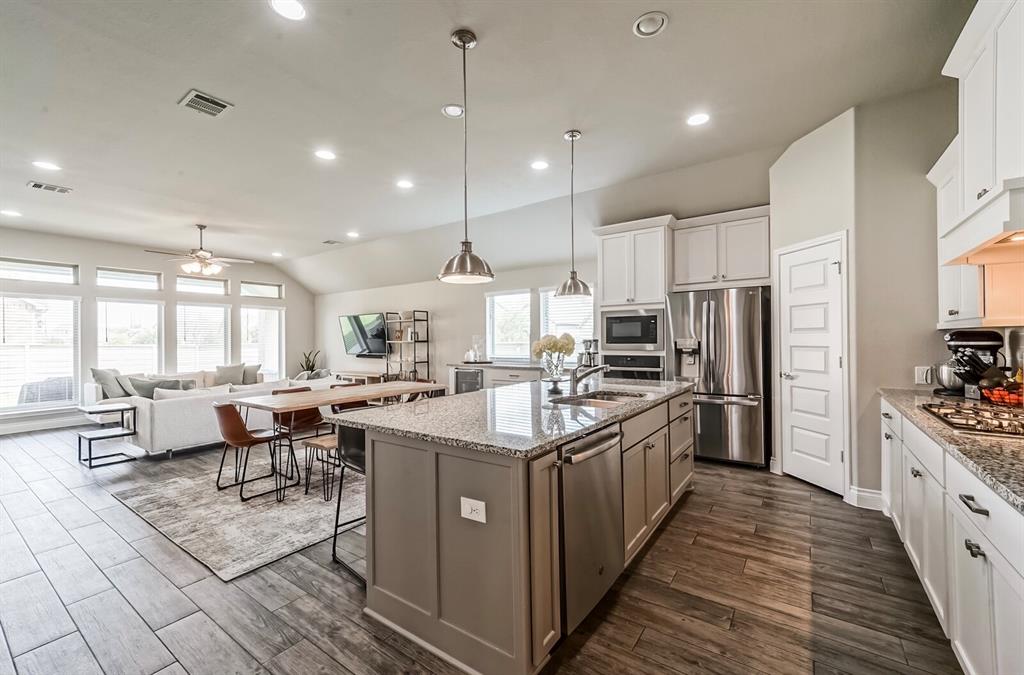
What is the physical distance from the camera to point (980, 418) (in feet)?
6.21

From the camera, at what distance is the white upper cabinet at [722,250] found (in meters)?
4.34

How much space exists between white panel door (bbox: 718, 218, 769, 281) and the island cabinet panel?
3639 mm

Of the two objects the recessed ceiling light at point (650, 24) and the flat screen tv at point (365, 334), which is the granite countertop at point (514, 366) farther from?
the recessed ceiling light at point (650, 24)

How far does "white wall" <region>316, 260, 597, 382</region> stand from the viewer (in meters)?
6.97

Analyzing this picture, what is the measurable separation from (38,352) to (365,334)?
4.93 meters

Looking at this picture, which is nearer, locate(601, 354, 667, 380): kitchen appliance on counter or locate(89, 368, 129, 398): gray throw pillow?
locate(601, 354, 667, 380): kitchen appliance on counter

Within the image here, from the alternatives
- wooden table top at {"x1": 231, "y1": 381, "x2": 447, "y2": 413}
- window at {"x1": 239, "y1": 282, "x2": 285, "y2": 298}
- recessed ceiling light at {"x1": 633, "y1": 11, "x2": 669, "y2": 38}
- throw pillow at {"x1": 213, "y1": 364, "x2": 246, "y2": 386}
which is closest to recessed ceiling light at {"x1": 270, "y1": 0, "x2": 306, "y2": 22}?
recessed ceiling light at {"x1": 633, "y1": 11, "x2": 669, "y2": 38}

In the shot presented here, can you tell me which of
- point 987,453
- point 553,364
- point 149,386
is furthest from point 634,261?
point 149,386

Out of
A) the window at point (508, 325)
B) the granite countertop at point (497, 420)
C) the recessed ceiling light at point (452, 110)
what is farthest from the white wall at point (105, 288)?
the granite countertop at point (497, 420)

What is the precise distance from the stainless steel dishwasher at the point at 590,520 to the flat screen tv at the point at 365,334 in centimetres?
738

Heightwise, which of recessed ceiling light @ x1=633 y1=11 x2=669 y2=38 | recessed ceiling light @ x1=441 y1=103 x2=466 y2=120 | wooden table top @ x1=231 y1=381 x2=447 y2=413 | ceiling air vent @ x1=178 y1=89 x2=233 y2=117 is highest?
recessed ceiling light @ x1=441 y1=103 x2=466 y2=120

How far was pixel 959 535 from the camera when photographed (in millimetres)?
1526

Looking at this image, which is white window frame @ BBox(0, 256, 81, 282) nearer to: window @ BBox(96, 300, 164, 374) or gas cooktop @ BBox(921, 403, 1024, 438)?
window @ BBox(96, 300, 164, 374)

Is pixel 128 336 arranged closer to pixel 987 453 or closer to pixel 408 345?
pixel 408 345
